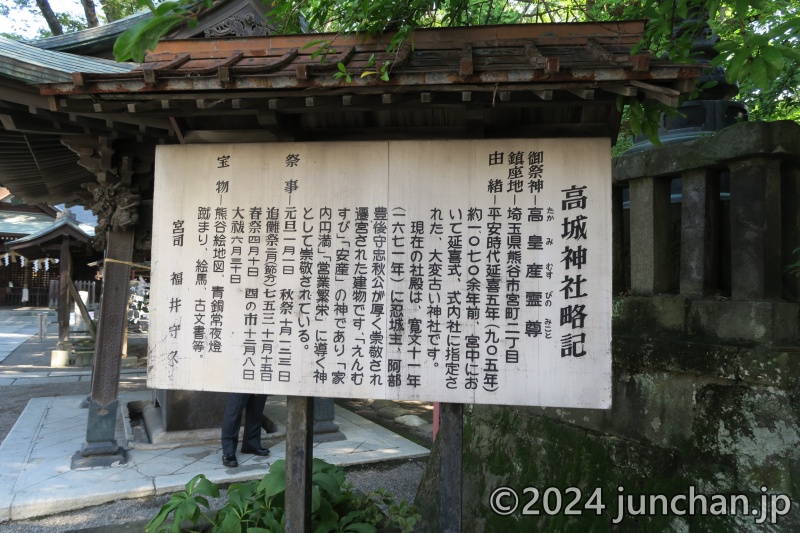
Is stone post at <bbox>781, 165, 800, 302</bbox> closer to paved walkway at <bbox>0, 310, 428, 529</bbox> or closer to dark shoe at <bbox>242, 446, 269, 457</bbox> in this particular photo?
paved walkway at <bbox>0, 310, 428, 529</bbox>

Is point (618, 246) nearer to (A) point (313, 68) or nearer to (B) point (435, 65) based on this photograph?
(B) point (435, 65)

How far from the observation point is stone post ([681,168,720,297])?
3.14 metres

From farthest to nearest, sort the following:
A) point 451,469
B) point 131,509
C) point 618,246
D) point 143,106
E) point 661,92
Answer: point 131,509
point 618,246
point 451,469
point 143,106
point 661,92

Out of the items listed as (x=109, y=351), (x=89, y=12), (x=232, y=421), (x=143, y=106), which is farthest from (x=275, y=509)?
(x=89, y=12)

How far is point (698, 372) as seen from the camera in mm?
2947

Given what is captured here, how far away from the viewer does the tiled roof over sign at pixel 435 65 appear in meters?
2.29

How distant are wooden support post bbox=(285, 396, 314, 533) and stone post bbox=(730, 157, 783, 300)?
8.56 ft

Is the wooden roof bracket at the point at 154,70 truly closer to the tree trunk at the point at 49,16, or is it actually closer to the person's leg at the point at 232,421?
the person's leg at the point at 232,421

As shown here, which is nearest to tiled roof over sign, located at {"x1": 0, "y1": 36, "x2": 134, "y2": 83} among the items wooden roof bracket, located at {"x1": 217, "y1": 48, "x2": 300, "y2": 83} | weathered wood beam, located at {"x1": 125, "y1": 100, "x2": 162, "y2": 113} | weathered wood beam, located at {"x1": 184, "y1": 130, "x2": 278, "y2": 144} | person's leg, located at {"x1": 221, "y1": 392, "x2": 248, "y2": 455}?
weathered wood beam, located at {"x1": 184, "y1": 130, "x2": 278, "y2": 144}

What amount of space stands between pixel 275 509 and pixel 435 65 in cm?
291

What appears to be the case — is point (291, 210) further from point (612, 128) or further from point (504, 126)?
point (612, 128)

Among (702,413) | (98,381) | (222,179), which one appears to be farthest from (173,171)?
(98,381)

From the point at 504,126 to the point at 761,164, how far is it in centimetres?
142

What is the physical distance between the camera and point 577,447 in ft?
11.9
